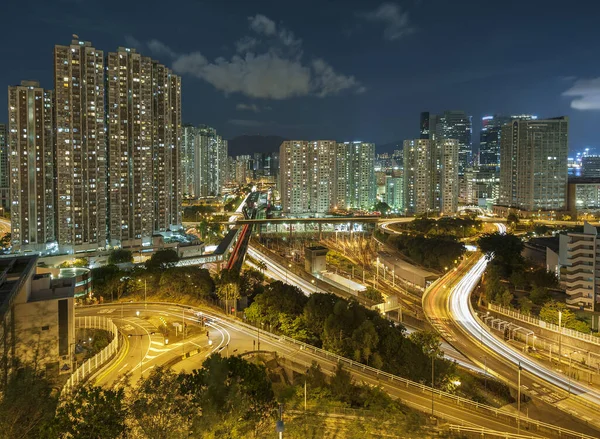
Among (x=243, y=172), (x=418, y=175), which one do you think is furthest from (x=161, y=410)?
(x=243, y=172)

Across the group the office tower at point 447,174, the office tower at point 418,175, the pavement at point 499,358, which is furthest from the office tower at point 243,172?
the pavement at point 499,358

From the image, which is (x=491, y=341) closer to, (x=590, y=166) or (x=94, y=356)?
(x=94, y=356)

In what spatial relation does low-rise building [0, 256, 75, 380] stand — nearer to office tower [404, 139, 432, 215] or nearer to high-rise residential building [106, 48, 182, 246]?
high-rise residential building [106, 48, 182, 246]

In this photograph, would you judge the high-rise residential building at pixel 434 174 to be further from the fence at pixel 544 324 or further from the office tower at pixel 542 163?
the fence at pixel 544 324

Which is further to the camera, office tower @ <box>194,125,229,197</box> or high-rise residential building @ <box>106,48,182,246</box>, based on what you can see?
office tower @ <box>194,125,229,197</box>

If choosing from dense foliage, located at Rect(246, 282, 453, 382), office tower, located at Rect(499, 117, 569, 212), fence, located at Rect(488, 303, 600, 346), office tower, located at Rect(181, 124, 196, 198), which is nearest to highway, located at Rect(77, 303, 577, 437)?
dense foliage, located at Rect(246, 282, 453, 382)

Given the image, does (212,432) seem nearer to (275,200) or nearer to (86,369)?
(86,369)
